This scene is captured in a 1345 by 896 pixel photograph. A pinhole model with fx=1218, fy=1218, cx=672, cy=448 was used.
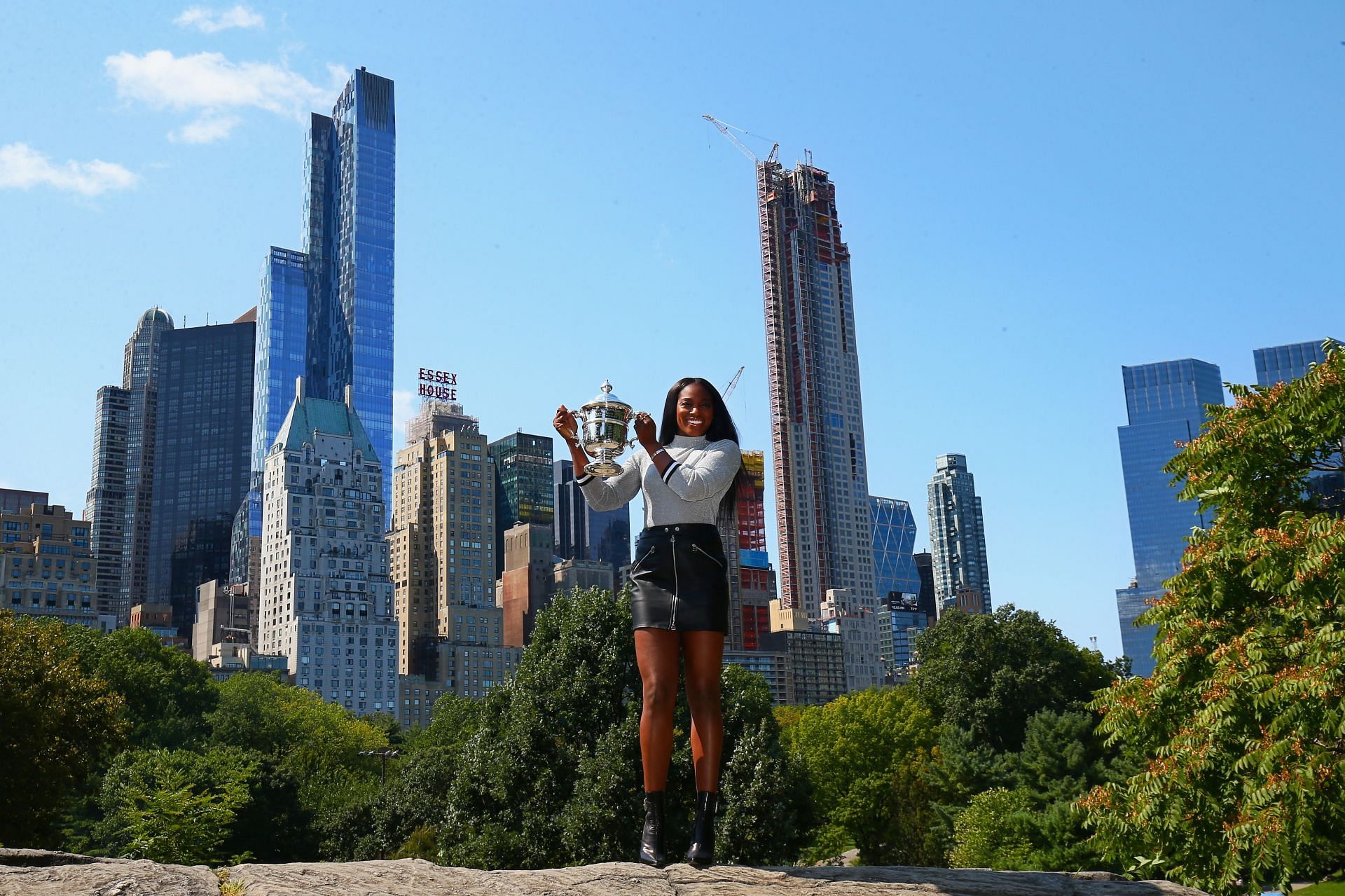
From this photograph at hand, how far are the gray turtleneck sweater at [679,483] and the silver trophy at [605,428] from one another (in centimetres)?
31

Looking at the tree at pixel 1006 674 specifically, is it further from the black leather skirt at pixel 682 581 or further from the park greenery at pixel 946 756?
the black leather skirt at pixel 682 581

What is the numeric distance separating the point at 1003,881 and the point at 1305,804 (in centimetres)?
637

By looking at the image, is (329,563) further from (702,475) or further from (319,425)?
(702,475)

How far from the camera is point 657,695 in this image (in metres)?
9.38

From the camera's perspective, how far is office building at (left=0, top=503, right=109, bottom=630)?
138500mm

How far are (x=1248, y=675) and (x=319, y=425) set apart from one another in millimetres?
174216

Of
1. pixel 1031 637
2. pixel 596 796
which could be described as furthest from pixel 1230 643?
pixel 1031 637

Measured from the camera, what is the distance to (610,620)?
22.5 meters

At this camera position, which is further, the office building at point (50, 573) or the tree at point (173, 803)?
the office building at point (50, 573)

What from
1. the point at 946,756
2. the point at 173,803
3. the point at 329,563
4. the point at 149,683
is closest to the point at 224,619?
the point at 329,563

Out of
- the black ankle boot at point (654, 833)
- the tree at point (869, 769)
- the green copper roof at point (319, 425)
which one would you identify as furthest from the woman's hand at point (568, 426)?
the green copper roof at point (319, 425)

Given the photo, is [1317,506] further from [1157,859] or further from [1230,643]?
[1157,859]

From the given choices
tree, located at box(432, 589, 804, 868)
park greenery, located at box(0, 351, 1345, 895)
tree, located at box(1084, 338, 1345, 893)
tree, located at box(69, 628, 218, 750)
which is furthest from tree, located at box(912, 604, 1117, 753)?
tree, located at box(69, 628, 218, 750)

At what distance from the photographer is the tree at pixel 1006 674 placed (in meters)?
49.1
